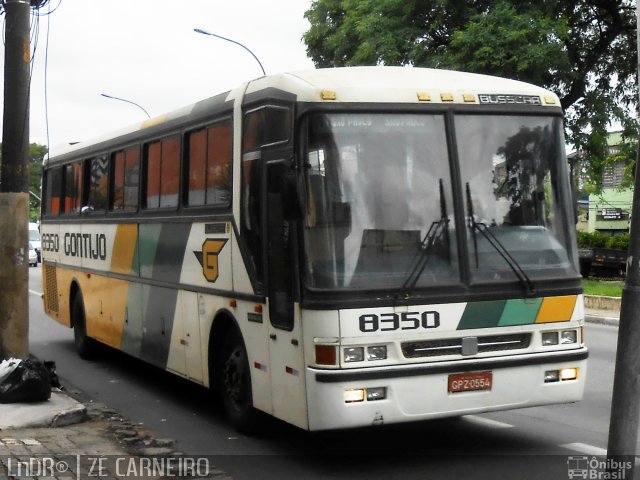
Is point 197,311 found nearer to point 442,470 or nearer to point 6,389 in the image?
point 6,389

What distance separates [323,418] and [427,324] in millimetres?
1004

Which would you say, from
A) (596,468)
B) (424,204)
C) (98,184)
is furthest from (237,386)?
(98,184)

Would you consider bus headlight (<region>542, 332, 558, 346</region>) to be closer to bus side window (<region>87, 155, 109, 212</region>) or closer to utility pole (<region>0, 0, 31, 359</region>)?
utility pole (<region>0, 0, 31, 359</region>)

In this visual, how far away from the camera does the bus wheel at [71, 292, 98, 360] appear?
1470cm

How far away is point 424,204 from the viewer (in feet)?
24.1

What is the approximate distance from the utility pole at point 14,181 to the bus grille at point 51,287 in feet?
19.8

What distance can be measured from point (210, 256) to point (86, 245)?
5.37 meters

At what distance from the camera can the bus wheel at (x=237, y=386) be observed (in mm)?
8570

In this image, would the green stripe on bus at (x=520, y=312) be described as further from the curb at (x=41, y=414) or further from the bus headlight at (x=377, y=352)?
the curb at (x=41, y=414)

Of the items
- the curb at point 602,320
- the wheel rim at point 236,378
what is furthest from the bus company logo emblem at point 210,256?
the curb at point 602,320

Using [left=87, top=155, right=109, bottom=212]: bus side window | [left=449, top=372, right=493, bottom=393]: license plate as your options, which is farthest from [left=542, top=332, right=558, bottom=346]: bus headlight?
[left=87, top=155, right=109, bottom=212]: bus side window

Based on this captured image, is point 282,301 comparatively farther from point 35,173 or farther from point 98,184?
point 35,173

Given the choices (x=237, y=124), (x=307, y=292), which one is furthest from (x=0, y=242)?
(x=307, y=292)

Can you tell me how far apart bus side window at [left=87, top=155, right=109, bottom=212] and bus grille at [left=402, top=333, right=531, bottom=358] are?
7077 mm
